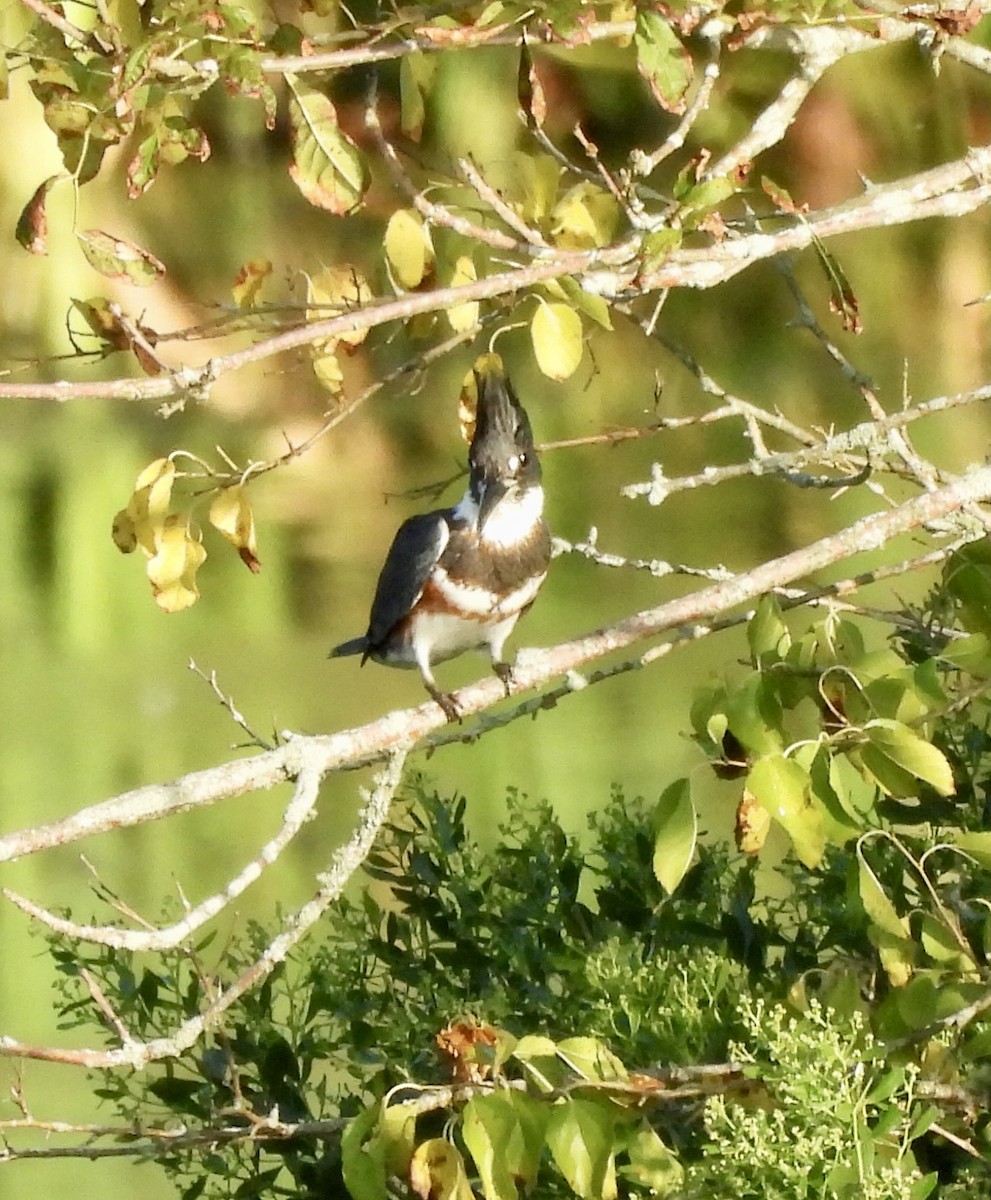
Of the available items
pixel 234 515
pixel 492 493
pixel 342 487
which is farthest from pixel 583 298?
pixel 342 487

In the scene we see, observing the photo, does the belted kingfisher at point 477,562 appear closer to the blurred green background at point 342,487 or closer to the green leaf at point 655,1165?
the blurred green background at point 342,487

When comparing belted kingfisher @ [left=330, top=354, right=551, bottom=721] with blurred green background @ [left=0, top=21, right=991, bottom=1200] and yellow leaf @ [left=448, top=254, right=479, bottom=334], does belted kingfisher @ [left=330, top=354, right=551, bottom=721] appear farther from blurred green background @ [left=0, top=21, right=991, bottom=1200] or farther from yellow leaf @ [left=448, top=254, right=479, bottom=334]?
yellow leaf @ [left=448, top=254, right=479, bottom=334]

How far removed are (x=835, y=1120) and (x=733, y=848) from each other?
0.78 metres

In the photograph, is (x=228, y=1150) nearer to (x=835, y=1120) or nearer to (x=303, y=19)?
(x=835, y=1120)

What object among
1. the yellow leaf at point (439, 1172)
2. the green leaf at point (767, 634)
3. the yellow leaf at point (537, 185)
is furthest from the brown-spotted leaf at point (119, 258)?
the yellow leaf at point (439, 1172)

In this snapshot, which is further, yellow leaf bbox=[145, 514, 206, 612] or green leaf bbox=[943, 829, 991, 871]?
yellow leaf bbox=[145, 514, 206, 612]

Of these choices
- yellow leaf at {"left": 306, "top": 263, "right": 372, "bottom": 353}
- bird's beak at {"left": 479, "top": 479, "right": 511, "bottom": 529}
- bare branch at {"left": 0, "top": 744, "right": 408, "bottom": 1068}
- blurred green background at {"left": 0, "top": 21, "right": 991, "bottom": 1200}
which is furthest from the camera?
blurred green background at {"left": 0, "top": 21, "right": 991, "bottom": 1200}

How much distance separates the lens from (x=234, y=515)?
1068 millimetres

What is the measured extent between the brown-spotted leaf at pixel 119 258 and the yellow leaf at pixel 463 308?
0.65 feet

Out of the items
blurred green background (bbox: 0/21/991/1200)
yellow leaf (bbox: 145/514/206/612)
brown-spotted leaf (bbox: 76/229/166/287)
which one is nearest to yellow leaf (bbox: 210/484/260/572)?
yellow leaf (bbox: 145/514/206/612)

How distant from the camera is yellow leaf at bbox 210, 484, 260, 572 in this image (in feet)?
3.49

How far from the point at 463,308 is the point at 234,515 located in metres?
0.20

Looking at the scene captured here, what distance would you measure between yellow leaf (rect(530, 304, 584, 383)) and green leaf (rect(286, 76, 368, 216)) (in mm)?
124

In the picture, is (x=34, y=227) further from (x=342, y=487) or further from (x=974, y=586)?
(x=342, y=487)
